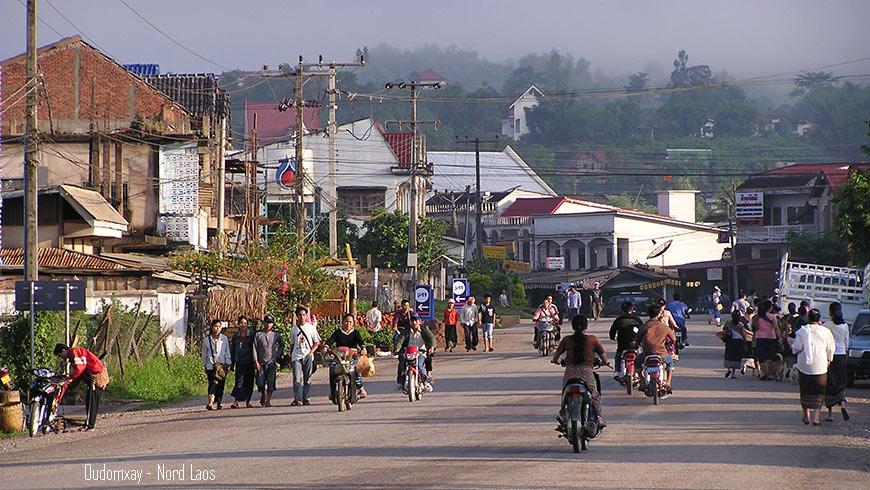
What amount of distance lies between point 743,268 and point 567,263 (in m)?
18.6

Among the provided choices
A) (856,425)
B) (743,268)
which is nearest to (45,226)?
(856,425)

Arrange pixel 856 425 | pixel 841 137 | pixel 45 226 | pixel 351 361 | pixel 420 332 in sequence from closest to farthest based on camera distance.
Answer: pixel 856 425, pixel 351 361, pixel 420 332, pixel 45 226, pixel 841 137

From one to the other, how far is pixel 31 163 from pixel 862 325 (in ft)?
60.5

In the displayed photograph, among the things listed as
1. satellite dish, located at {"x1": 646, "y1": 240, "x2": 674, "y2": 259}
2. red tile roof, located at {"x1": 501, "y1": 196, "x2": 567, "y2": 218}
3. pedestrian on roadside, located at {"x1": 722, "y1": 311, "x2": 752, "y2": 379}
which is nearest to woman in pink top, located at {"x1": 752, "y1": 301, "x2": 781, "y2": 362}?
pedestrian on roadside, located at {"x1": 722, "y1": 311, "x2": 752, "y2": 379}

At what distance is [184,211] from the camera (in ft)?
139

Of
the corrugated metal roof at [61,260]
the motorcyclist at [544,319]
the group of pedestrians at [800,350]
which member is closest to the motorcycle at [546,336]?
the motorcyclist at [544,319]

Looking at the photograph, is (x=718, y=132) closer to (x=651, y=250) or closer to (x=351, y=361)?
(x=651, y=250)

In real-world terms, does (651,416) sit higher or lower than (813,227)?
lower

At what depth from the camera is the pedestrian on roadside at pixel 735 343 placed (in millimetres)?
24641

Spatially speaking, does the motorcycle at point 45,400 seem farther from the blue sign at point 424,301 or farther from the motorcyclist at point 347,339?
the blue sign at point 424,301

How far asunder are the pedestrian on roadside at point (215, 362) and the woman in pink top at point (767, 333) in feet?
37.4

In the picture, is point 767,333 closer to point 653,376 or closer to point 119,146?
point 653,376

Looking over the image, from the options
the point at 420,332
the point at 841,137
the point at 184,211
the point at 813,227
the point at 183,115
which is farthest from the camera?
the point at 841,137

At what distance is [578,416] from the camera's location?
13031 mm
